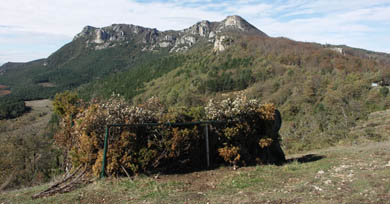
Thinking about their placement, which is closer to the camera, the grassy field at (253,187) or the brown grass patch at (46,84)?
the grassy field at (253,187)

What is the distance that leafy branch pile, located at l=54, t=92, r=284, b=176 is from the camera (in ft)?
24.9

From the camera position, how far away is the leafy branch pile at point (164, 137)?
7.58 m

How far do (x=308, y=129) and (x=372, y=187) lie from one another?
19277 mm

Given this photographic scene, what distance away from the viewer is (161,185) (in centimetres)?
682

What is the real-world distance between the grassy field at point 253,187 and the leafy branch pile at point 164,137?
505 millimetres

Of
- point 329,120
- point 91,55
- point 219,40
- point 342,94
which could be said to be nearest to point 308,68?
point 342,94

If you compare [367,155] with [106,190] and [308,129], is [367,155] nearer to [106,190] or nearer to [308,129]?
[106,190]

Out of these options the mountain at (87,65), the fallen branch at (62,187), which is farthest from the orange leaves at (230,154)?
the mountain at (87,65)

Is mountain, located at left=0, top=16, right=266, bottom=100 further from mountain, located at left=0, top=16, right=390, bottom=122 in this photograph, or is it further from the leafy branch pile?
the leafy branch pile

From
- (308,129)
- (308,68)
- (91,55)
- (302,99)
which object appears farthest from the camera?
(91,55)

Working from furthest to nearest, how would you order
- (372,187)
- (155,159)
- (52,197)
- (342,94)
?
(342,94), (155,159), (52,197), (372,187)

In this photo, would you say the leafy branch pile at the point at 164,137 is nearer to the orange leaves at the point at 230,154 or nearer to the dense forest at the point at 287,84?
the orange leaves at the point at 230,154

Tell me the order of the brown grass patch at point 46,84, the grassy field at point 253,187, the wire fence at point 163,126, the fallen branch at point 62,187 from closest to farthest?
1. the grassy field at point 253,187
2. the fallen branch at point 62,187
3. the wire fence at point 163,126
4. the brown grass patch at point 46,84

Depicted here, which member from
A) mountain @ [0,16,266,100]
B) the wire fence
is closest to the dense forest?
the wire fence
